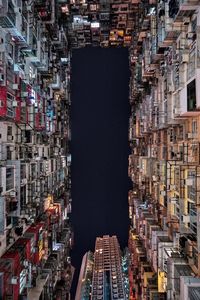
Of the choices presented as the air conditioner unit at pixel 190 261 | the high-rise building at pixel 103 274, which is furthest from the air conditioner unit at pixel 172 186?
the high-rise building at pixel 103 274

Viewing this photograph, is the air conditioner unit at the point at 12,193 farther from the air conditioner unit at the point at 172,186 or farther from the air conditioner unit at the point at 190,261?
the air conditioner unit at the point at 190,261

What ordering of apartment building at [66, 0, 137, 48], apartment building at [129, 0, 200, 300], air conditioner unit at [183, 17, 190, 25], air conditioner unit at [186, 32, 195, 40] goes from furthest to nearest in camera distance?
1. apartment building at [66, 0, 137, 48]
2. air conditioner unit at [183, 17, 190, 25]
3. air conditioner unit at [186, 32, 195, 40]
4. apartment building at [129, 0, 200, 300]

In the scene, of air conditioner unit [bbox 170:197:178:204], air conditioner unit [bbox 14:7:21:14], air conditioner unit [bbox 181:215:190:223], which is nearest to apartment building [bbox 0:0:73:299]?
air conditioner unit [bbox 14:7:21:14]

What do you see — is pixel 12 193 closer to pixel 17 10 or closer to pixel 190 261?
pixel 190 261

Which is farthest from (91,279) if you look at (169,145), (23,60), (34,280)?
(23,60)

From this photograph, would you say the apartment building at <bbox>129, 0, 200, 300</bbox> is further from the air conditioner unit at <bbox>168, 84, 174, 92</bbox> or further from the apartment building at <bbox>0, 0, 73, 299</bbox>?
the apartment building at <bbox>0, 0, 73, 299</bbox>

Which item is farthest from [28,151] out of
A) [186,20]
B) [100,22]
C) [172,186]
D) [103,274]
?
[103,274]

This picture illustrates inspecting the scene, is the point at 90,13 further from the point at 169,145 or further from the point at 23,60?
the point at 169,145
